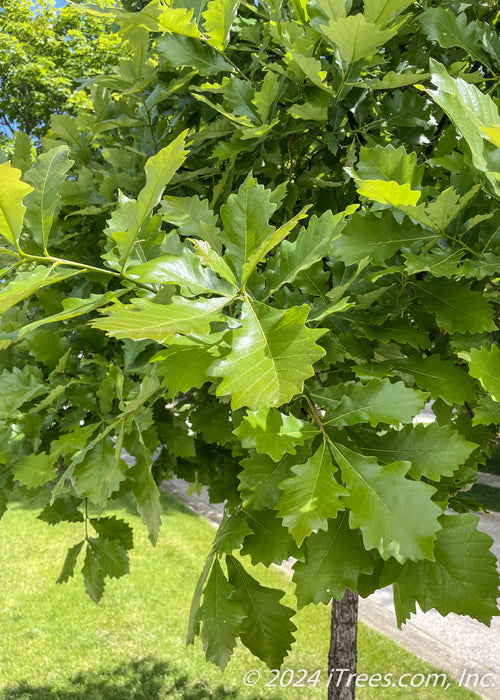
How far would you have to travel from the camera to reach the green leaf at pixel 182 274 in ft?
2.67

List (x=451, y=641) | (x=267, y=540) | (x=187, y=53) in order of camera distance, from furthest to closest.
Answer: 1. (x=451, y=641)
2. (x=187, y=53)
3. (x=267, y=540)

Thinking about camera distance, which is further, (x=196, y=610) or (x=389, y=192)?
(x=196, y=610)

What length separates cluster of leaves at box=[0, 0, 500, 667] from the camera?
805mm

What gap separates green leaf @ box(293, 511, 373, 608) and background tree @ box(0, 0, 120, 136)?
14.7 meters

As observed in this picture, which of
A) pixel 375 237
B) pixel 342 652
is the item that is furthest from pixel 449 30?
pixel 342 652

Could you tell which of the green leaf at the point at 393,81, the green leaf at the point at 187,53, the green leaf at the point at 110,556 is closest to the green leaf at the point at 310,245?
the green leaf at the point at 393,81

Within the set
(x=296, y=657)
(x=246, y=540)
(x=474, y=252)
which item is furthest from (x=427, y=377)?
(x=296, y=657)

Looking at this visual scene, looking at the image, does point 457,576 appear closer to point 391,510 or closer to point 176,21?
point 391,510

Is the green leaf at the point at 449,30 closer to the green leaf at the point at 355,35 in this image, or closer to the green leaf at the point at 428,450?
the green leaf at the point at 355,35

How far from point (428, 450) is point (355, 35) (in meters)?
0.81

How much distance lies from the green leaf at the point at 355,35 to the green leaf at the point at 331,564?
35.4 inches

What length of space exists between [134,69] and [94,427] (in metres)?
1.04

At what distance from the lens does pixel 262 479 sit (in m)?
1.02

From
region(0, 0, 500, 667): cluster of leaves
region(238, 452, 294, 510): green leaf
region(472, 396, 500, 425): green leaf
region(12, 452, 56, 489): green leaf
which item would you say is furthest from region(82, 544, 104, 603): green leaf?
region(472, 396, 500, 425): green leaf
